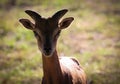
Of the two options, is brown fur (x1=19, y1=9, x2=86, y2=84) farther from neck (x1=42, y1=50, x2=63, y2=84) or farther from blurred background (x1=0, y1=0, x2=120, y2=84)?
blurred background (x1=0, y1=0, x2=120, y2=84)

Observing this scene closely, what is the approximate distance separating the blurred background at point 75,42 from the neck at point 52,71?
3.29 metres

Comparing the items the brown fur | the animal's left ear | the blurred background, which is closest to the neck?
the brown fur

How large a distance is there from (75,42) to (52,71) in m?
6.97

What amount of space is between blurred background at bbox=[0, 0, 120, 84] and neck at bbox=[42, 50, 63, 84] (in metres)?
3.29

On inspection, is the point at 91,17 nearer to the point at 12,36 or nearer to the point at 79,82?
the point at 12,36

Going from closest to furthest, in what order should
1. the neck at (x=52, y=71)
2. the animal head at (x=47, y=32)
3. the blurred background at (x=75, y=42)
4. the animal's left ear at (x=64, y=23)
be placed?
the animal head at (x=47, y=32) < the neck at (x=52, y=71) < the animal's left ear at (x=64, y=23) < the blurred background at (x=75, y=42)

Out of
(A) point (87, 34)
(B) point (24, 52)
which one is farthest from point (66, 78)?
(A) point (87, 34)

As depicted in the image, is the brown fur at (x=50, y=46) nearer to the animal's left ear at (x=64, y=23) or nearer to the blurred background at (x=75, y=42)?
the animal's left ear at (x=64, y=23)

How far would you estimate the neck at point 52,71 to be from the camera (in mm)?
7711

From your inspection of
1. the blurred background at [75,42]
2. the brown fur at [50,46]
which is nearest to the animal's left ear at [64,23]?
the brown fur at [50,46]

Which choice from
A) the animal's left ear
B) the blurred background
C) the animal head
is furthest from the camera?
the blurred background

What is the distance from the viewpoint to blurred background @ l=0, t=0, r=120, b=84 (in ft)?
38.6

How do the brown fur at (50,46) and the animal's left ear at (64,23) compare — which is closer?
the brown fur at (50,46)

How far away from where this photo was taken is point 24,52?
13859 mm
